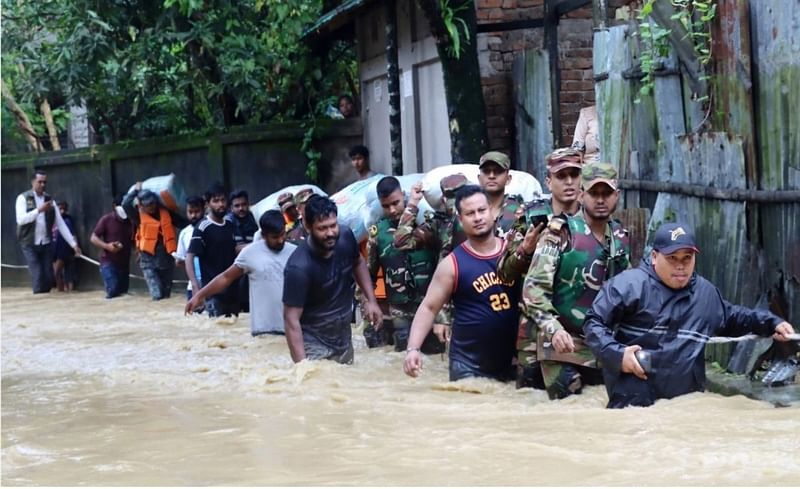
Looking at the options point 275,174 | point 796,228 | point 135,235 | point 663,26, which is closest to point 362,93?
point 275,174

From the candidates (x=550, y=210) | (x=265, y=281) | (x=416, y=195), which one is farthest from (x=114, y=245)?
(x=550, y=210)

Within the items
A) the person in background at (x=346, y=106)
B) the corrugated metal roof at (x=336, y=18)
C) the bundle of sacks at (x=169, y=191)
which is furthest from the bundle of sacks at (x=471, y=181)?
the bundle of sacks at (x=169, y=191)

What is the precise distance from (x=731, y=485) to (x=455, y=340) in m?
2.86

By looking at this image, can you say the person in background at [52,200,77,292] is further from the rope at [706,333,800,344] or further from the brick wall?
the rope at [706,333,800,344]

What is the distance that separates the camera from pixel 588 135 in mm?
10211

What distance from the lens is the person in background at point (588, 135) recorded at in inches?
397

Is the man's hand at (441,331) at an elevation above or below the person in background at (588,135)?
below

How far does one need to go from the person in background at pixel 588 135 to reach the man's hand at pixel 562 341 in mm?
3631

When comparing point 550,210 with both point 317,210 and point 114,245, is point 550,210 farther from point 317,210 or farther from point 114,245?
point 114,245

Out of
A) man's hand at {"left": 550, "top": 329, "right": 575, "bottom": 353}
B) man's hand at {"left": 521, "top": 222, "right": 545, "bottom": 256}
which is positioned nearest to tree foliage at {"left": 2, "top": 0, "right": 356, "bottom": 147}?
man's hand at {"left": 521, "top": 222, "right": 545, "bottom": 256}

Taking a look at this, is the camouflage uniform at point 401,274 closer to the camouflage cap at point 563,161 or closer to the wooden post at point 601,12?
the wooden post at point 601,12

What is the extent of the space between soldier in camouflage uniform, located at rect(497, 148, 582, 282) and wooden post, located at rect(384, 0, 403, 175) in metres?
6.47

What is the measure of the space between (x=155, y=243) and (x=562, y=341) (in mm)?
10118

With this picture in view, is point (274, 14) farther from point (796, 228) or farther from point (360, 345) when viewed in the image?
point (796, 228)
